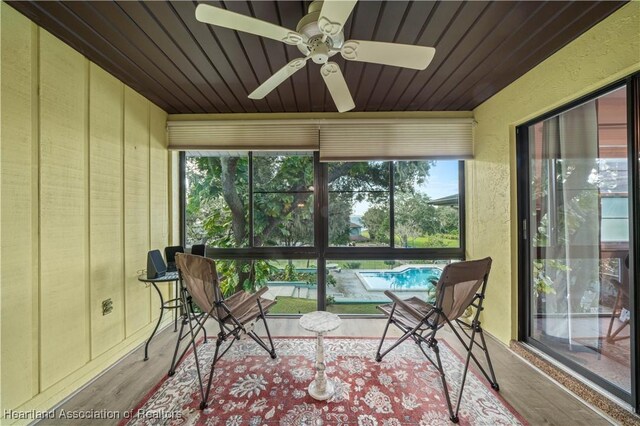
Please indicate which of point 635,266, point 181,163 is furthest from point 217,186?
point 635,266

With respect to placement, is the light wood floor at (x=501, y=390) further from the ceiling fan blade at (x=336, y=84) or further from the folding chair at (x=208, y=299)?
the ceiling fan blade at (x=336, y=84)

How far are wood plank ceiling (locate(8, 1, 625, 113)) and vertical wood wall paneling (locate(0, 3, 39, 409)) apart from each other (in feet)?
0.87

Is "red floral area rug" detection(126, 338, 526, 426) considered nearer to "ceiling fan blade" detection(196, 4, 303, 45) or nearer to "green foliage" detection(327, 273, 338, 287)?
"green foliage" detection(327, 273, 338, 287)

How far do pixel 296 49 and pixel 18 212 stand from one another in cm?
208

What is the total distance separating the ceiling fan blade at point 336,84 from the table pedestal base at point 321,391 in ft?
6.89

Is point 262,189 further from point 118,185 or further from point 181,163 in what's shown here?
point 118,185

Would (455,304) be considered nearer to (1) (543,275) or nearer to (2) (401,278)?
(1) (543,275)

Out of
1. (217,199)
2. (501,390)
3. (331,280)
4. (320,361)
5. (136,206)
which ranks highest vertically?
(217,199)

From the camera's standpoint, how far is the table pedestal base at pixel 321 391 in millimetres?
1630

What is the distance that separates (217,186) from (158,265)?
114cm

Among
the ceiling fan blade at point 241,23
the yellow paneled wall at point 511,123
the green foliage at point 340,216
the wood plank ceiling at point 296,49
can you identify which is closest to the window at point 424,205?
the yellow paneled wall at point 511,123

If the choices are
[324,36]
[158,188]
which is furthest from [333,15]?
[158,188]

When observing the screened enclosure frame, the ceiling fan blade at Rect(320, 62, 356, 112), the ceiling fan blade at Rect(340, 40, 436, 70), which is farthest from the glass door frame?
the ceiling fan blade at Rect(320, 62, 356, 112)

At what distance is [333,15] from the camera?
109 centimetres
